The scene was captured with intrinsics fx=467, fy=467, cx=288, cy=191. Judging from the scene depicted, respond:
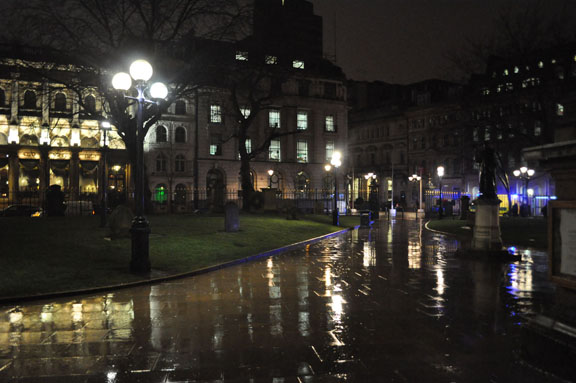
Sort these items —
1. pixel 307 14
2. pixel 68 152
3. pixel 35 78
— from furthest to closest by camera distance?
pixel 307 14, pixel 68 152, pixel 35 78

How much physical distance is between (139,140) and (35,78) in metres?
13.0

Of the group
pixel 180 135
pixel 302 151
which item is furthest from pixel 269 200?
pixel 302 151

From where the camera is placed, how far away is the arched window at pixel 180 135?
55000mm

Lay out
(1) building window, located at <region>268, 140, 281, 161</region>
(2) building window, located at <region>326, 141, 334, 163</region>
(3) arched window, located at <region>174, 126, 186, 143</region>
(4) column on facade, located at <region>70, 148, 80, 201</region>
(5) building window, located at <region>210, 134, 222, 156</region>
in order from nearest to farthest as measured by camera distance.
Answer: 1. (4) column on facade, located at <region>70, 148, 80, 201</region>
2. (3) arched window, located at <region>174, 126, 186, 143</region>
3. (5) building window, located at <region>210, 134, 222, 156</region>
4. (1) building window, located at <region>268, 140, 281, 161</region>
5. (2) building window, located at <region>326, 141, 334, 163</region>

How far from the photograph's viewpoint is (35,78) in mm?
21375

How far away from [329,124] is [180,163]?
21819 mm

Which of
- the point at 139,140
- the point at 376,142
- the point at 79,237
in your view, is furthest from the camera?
the point at 376,142

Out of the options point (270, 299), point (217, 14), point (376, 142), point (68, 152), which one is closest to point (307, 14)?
point (376, 142)

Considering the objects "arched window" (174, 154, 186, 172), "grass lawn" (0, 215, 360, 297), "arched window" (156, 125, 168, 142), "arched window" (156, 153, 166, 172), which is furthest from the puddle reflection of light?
"arched window" (156, 125, 168, 142)

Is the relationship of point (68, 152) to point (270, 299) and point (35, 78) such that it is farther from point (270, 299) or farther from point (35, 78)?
point (270, 299)

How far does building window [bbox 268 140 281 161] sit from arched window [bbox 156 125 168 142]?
13.6m

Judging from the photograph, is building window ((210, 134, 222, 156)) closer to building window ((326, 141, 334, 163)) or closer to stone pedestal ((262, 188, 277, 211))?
building window ((326, 141, 334, 163))

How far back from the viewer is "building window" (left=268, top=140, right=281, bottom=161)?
61.0 metres

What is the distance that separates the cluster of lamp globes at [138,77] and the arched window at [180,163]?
44.1 meters
